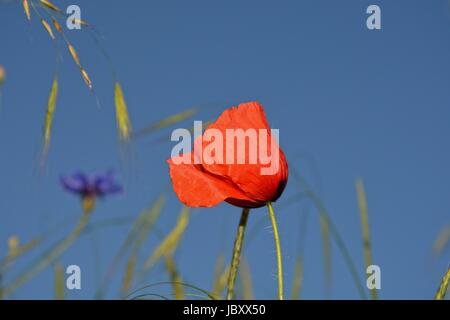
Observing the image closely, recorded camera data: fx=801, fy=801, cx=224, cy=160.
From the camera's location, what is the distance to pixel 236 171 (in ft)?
1.98

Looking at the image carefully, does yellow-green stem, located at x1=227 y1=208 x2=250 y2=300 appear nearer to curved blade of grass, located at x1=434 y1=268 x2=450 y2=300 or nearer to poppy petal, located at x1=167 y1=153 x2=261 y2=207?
poppy petal, located at x1=167 y1=153 x2=261 y2=207

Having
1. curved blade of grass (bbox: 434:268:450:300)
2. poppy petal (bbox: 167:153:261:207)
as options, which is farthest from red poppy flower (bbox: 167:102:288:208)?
curved blade of grass (bbox: 434:268:450:300)

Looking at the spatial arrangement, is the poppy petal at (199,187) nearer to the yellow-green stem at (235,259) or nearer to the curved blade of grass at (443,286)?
the yellow-green stem at (235,259)

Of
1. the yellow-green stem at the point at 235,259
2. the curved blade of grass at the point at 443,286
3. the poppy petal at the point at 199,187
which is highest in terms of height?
the poppy petal at the point at 199,187

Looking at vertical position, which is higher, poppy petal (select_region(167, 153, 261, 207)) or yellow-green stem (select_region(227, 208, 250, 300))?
poppy petal (select_region(167, 153, 261, 207))

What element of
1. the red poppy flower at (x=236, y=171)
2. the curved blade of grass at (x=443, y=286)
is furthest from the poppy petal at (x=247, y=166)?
Answer: the curved blade of grass at (x=443, y=286)

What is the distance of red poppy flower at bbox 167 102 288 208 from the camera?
59cm

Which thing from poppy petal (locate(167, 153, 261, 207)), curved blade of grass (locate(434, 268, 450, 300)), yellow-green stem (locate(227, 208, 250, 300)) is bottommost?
curved blade of grass (locate(434, 268, 450, 300))

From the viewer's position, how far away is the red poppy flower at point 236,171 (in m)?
0.59
